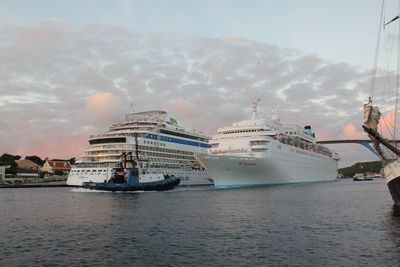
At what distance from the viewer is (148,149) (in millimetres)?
96500

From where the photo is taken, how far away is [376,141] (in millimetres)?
34938

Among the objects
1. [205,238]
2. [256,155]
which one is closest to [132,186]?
[256,155]

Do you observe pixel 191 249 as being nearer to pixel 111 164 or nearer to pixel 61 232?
pixel 61 232

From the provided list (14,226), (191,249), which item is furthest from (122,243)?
(14,226)

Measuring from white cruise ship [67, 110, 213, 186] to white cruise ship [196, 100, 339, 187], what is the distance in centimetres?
1660

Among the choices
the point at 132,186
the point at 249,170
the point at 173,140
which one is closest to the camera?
the point at 249,170

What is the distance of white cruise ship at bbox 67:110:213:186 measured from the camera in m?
89.5

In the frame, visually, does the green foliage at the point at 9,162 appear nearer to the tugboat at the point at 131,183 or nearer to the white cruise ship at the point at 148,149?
the white cruise ship at the point at 148,149

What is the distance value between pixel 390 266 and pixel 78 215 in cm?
2996

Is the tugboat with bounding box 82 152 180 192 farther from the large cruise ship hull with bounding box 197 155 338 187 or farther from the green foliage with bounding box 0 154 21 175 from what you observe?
the green foliage with bounding box 0 154 21 175

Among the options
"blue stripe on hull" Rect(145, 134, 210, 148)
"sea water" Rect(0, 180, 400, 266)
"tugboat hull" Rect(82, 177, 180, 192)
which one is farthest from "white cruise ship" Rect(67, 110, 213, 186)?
"sea water" Rect(0, 180, 400, 266)

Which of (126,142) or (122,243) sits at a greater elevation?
(126,142)

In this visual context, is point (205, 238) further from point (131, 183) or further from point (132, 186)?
point (131, 183)

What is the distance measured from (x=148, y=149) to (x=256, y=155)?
31185 millimetres
